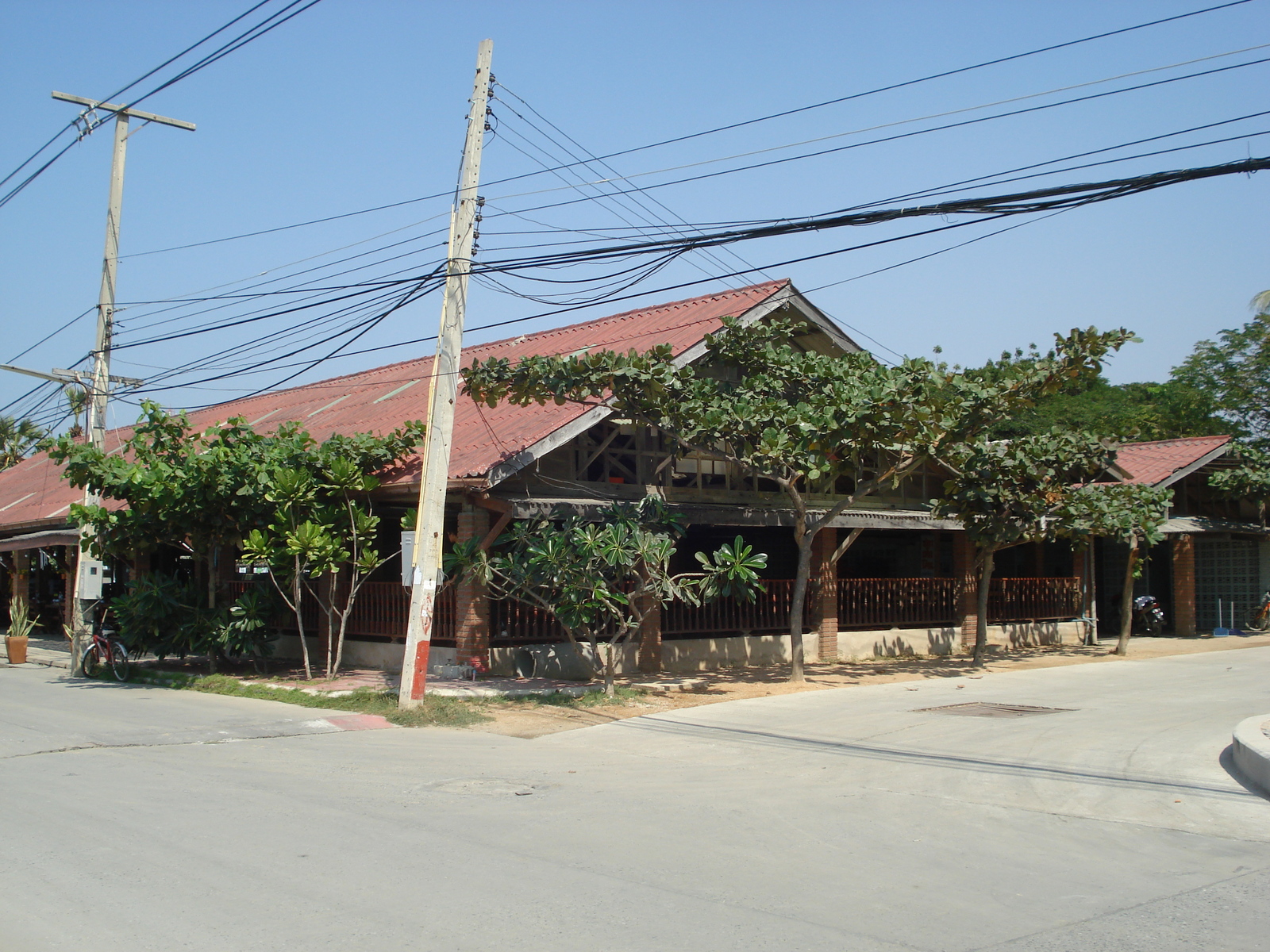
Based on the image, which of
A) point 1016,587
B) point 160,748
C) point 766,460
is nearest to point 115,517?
point 160,748

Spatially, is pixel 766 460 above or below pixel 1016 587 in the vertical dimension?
above

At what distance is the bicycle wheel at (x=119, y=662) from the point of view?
18.1m

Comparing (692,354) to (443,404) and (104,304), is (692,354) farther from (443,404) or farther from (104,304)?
(104,304)

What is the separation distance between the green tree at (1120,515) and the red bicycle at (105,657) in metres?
16.6

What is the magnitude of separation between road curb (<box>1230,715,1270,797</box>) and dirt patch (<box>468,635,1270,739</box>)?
6714mm

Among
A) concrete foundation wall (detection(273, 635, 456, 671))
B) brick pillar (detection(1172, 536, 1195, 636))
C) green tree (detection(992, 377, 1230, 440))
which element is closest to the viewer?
concrete foundation wall (detection(273, 635, 456, 671))

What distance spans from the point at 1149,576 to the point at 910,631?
11.2m

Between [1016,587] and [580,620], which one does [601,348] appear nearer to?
[580,620]

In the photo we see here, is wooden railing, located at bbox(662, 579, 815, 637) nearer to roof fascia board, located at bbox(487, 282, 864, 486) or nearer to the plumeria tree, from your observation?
roof fascia board, located at bbox(487, 282, 864, 486)

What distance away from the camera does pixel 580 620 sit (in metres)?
14.6

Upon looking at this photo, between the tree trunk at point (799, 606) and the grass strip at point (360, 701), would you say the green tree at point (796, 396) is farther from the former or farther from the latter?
the grass strip at point (360, 701)

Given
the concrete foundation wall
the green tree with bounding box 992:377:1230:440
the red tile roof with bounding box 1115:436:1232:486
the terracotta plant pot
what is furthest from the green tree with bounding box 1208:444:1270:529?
the terracotta plant pot

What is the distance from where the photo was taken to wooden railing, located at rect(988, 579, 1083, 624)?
2391 cm

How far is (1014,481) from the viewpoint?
737 inches
